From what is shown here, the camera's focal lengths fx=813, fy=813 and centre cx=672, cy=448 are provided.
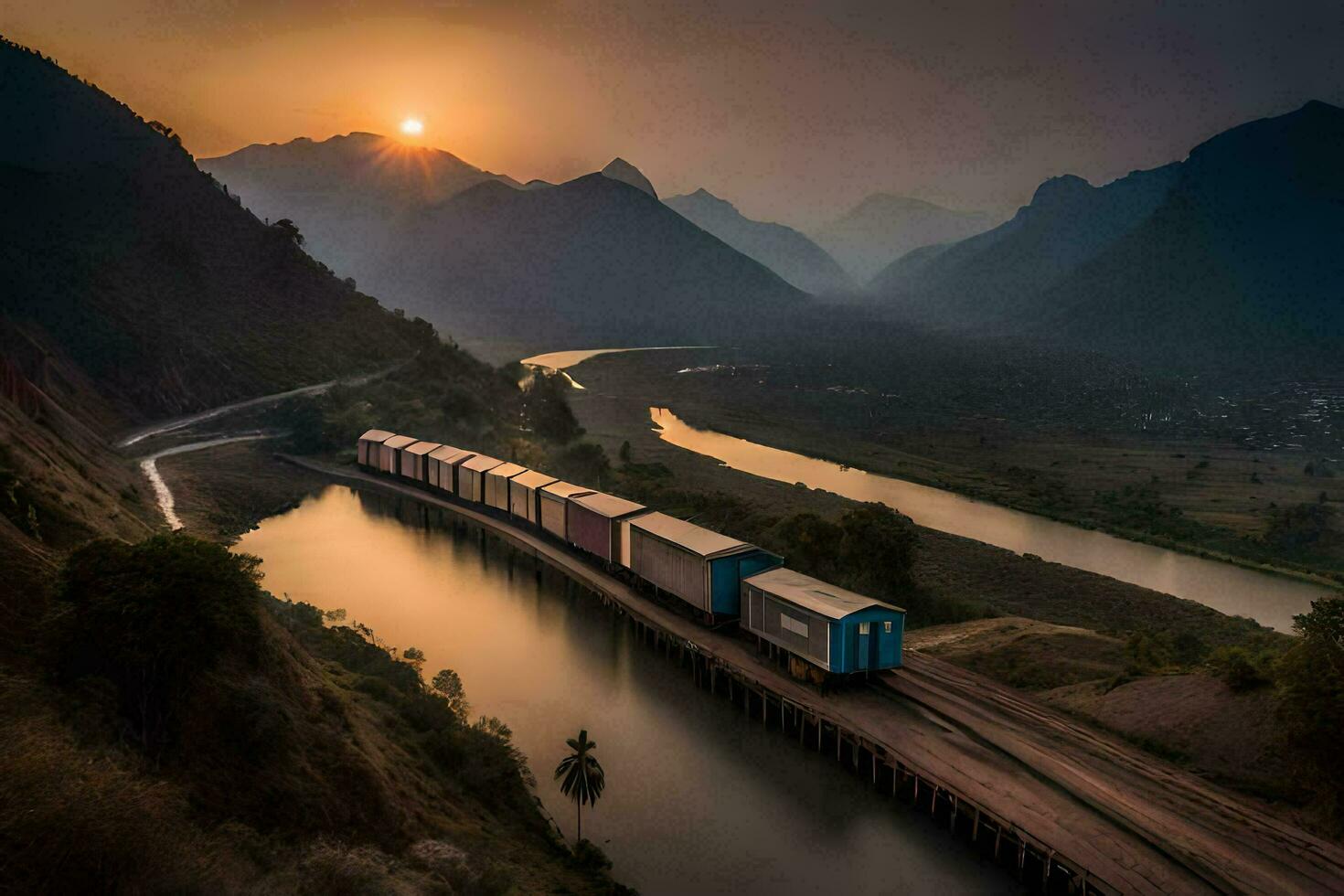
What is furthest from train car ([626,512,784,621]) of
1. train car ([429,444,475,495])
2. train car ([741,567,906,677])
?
train car ([429,444,475,495])

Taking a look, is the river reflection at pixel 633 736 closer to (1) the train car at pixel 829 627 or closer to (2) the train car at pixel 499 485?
(1) the train car at pixel 829 627

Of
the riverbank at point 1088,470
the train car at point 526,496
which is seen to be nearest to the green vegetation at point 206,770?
the train car at point 526,496

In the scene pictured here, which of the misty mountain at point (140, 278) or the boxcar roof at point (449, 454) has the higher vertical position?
the misty mountain at point (140, 278)

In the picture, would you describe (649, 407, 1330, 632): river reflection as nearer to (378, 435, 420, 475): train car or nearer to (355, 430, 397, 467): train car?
(378, 435, 420, 475): train car

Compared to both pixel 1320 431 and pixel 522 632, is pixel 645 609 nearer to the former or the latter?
pixel 522 632

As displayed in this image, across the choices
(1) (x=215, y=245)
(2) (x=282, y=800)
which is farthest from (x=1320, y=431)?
(1) (x=215, y=245)

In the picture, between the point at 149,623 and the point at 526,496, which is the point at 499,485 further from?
the point at 149,623
